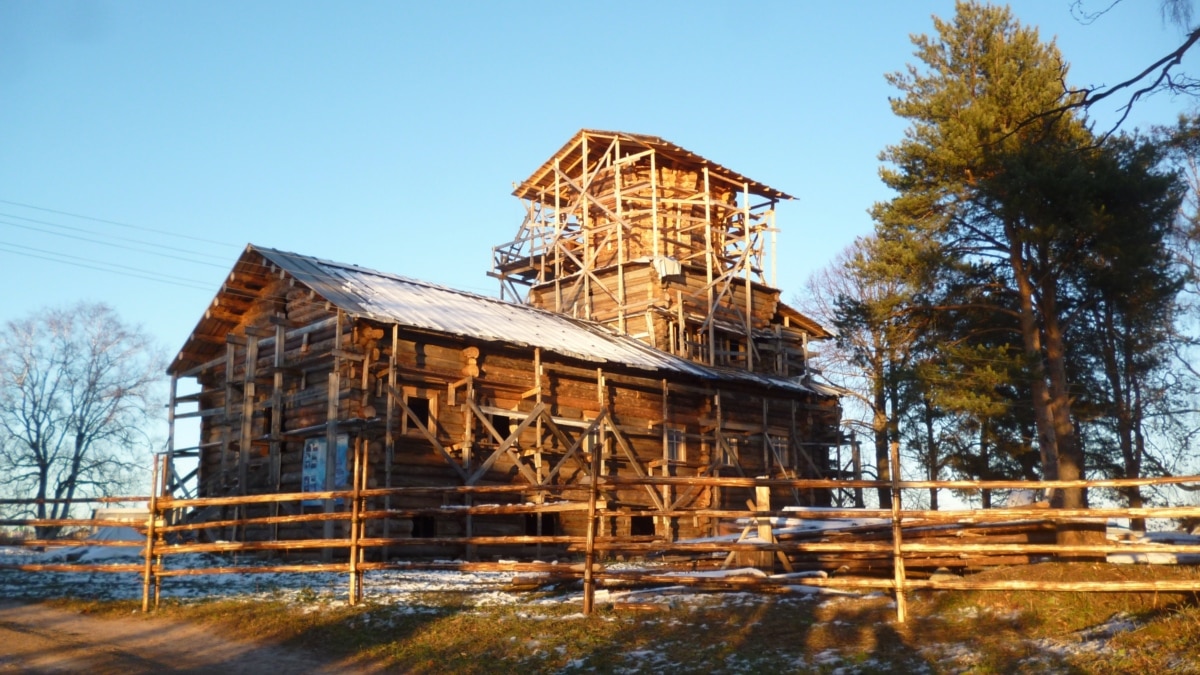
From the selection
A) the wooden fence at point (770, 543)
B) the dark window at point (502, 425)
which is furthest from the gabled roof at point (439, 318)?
the wooden fence at point (770, 543)

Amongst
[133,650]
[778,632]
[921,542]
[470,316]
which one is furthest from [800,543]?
[470,316]

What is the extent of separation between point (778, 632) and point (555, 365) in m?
15.9

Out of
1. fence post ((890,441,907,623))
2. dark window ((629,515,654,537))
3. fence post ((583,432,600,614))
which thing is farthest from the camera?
dark window ((629,515,654,537))

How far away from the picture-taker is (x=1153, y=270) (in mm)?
22688

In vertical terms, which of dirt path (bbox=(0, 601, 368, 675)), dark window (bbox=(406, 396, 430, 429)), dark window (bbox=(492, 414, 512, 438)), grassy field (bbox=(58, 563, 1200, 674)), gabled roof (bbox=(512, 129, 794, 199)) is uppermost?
gabled roof (bbox=(512, 129, 794, 199))

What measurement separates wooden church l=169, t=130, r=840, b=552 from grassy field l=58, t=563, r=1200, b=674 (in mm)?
2245

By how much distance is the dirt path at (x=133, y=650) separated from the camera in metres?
11.1

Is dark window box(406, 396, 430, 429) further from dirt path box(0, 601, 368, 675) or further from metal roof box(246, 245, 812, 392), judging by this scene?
dirt path box(0, 601, 368, 675)

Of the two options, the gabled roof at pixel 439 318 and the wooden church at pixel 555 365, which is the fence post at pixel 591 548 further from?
the gabled roof at pixel 439 318

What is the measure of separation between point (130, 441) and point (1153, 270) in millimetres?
44287

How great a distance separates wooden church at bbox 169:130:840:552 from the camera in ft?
77.6

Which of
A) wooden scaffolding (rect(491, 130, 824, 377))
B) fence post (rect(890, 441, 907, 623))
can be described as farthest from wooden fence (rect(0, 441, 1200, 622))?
wooden scaffolding (rect(491, 130, 824, 377))

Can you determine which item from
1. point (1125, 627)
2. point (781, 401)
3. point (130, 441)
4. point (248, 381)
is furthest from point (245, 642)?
point (130, 441)

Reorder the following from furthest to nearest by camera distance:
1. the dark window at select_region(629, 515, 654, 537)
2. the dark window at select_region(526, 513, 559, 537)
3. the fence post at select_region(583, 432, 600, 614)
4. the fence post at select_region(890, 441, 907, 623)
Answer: the dark window at select_region(629, 515, 654, 537) < the dark window at select_region(526, 513, 559, 537) < the fence post at select_region(583, 432, 600, 614) < the fence post at select_region(890, 441, 907, 623)
